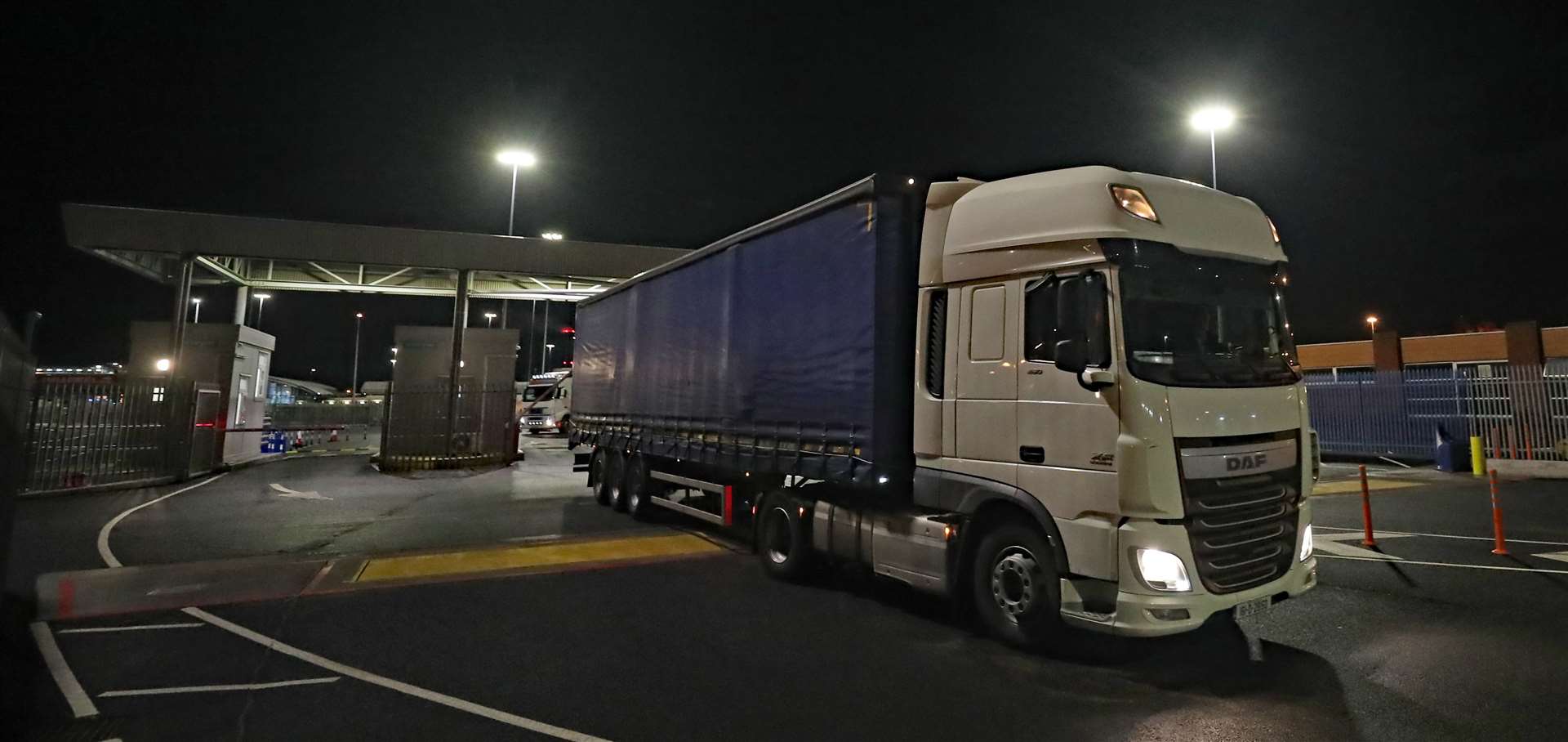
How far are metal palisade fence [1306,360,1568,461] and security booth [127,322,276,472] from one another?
27172mm

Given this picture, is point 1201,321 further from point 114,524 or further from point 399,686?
point 114,524

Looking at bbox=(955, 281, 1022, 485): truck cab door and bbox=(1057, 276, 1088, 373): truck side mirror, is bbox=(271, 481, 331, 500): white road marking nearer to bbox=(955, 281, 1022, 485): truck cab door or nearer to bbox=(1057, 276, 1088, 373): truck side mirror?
bbox=(955, 281, 1022, 485): truck cab door

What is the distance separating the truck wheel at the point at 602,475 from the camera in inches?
490

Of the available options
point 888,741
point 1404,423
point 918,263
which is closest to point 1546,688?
point 888,741

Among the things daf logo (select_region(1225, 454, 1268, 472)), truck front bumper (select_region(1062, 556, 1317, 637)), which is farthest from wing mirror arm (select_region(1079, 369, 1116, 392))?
truck front bumper (select_region(1062, 556, 1317, 637))

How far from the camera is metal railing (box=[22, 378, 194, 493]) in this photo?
13.0 metres

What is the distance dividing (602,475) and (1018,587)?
888cm

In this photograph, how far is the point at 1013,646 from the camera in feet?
17.3

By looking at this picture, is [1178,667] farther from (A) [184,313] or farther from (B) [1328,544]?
(A) [184,313]

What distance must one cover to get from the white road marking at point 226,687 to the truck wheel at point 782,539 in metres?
3.96

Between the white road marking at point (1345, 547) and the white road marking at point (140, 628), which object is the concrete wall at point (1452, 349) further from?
the white road marking at point (140, 628)

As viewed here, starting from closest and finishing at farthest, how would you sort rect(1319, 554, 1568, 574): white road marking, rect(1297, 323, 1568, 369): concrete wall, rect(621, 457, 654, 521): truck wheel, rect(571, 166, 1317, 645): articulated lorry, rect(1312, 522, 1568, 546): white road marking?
rect(571, 166, 1317, 645): articulated lorry
rect(1319, 554, 1568, 574): white road marking
rect(1312, 522, 1568, 546): white road marking
rect(621, 457, 654, 521): truck wheel
rect(1297, 323, 1568, 369): concrete wall

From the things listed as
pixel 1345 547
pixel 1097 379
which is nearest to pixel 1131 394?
pixel 1097 379

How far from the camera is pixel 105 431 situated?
14180mm
